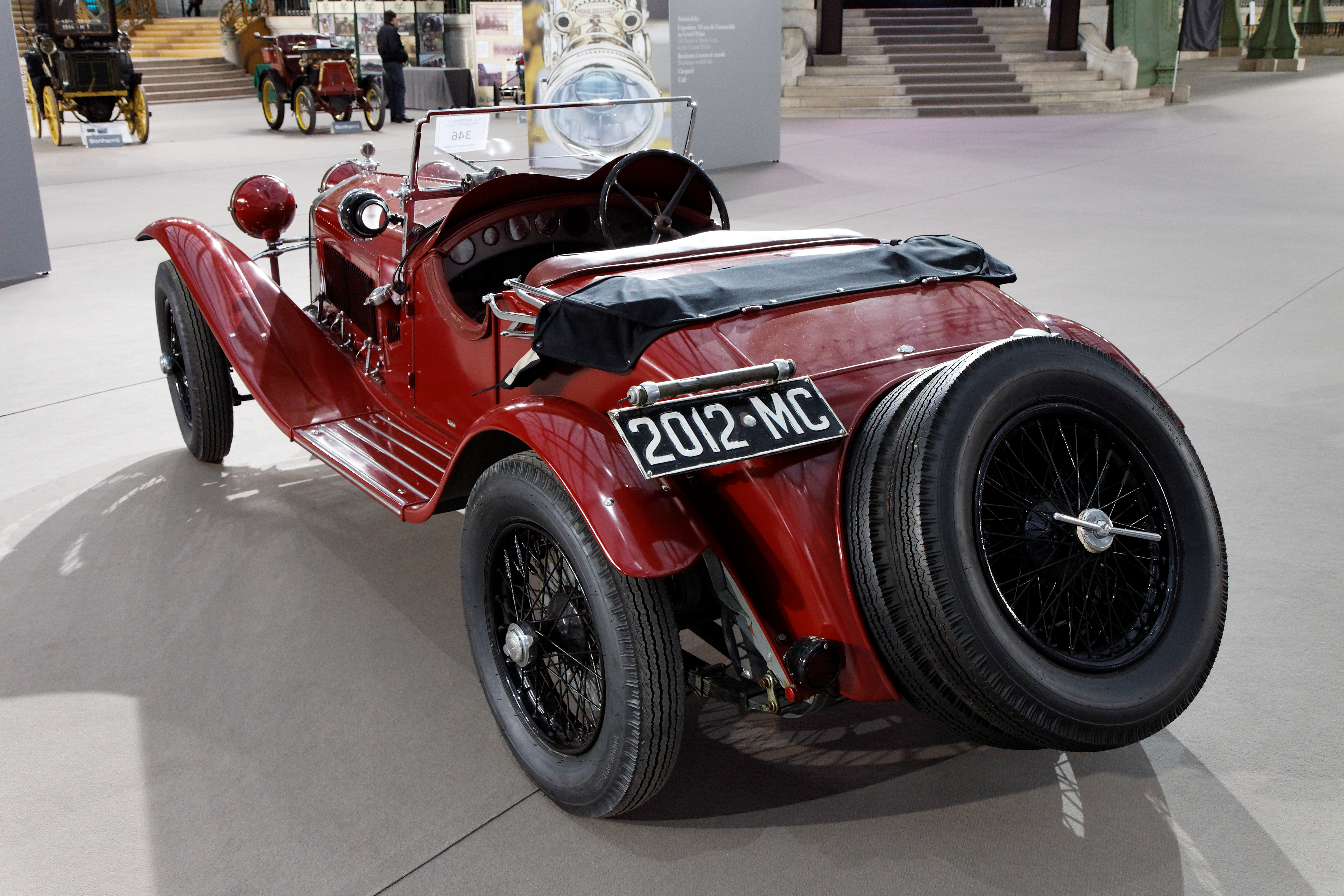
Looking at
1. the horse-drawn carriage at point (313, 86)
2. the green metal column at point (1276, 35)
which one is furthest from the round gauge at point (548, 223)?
the green metal column at point (1276, 35)

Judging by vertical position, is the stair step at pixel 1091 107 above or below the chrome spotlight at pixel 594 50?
below

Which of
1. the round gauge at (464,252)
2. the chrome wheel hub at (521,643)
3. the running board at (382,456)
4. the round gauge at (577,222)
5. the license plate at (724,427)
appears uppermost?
the round gauge at (577,222)

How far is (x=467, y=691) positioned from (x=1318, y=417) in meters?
3.72

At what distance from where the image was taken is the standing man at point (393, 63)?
1766cm

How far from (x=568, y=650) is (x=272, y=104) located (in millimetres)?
16449

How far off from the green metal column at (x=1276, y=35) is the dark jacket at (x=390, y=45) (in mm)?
21497

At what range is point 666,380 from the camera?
230 cm

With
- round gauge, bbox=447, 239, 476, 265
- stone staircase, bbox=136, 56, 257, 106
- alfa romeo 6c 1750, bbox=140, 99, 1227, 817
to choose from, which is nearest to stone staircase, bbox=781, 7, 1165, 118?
stone staircase, bbox=136, 56, 257, 106

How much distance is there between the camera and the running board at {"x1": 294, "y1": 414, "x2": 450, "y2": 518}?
309 centimetres

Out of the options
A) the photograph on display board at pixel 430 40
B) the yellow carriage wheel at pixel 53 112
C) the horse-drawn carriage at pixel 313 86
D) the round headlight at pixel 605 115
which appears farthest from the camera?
the photograph on display board at pixel 430 40

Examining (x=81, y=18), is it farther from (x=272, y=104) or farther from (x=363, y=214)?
(x=363, y=214)

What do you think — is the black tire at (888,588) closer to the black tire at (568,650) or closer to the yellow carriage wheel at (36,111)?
the black tire at (568,650)

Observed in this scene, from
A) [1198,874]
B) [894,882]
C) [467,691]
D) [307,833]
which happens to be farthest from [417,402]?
[1198,874]

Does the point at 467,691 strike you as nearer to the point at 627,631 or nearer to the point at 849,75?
the point at 627,631
